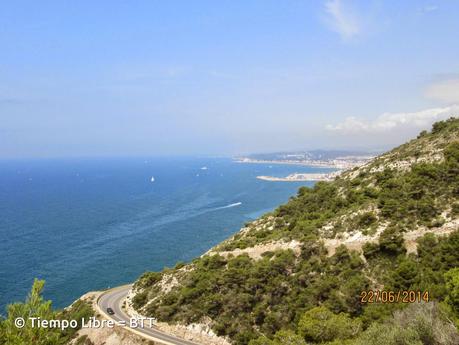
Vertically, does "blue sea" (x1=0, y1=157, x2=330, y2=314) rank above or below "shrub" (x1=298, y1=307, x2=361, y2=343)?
below

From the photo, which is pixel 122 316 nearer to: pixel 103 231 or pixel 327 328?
pixel 327 328

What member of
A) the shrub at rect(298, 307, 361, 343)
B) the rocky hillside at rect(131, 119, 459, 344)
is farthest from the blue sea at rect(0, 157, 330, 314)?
the shrub at rect(298, 307, 361, 343)

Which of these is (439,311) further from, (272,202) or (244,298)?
(272,202)

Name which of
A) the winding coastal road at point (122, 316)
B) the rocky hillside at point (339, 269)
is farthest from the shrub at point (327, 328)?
the winding coastal road at point (122, 316)

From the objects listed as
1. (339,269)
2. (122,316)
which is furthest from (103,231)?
(339,269)
